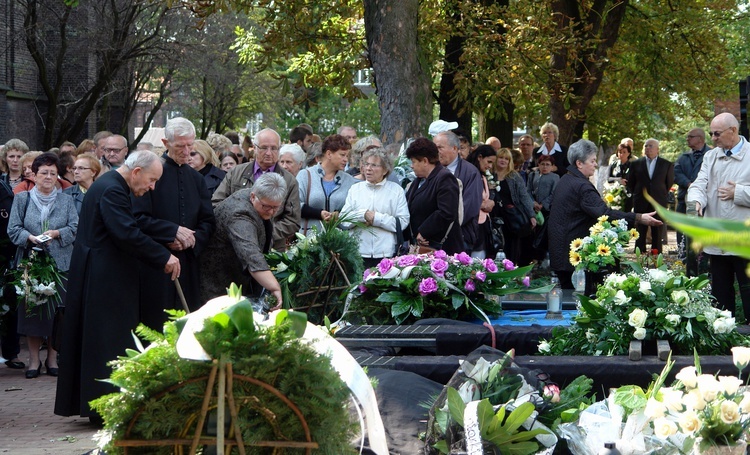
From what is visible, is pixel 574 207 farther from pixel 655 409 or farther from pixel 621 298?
pixel 655 409

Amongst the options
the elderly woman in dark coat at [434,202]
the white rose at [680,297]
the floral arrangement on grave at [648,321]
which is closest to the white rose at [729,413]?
the floral arrangement on grave at [648,321]

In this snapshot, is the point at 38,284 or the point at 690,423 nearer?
the point at 690,423

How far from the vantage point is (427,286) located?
23.7 ft

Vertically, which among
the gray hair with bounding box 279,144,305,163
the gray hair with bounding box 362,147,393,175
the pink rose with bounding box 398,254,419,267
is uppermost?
the gray hair with bounding box 279,144,305,163

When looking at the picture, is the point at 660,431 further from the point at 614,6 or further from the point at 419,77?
the point at 614,6

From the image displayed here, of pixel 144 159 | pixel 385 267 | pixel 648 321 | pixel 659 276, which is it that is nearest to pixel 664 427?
pixel 648 321

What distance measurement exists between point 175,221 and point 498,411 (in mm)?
4210

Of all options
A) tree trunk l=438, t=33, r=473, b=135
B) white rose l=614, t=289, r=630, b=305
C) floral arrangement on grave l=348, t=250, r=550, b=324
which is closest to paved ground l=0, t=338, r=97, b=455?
floral arrangement on grave l=348, t=250, r=550, b=324

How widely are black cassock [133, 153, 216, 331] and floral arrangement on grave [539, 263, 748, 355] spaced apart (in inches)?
108

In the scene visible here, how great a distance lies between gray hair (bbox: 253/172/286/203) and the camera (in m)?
7.11

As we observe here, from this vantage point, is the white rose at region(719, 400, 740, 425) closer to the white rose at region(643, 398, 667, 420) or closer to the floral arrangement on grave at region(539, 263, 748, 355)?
the white rose at region(643, 398, 667, 420)

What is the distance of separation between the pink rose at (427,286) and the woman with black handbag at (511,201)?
17.9 feet

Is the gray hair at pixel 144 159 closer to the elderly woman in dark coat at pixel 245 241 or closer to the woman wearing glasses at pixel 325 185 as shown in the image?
the elderly woman in dark coat at pixel 245 241

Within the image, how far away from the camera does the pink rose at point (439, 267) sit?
7.39 metres
